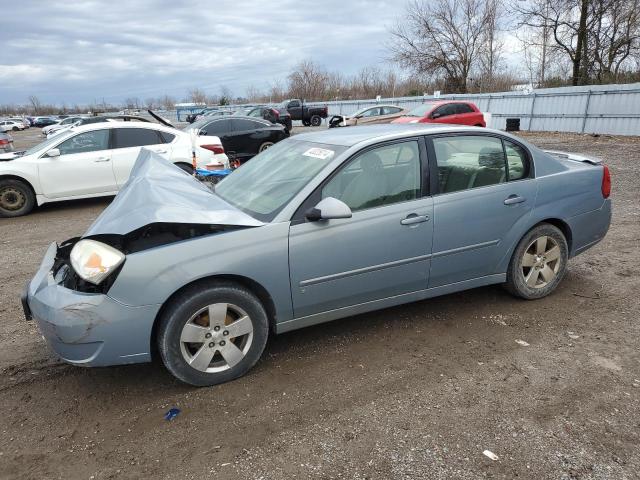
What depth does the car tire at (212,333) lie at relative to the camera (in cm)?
296

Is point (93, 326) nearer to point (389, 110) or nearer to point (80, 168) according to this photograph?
point (80, 168)

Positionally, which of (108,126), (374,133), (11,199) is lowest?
(11,199)

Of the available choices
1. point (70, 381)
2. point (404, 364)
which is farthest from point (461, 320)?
point (70, 381)

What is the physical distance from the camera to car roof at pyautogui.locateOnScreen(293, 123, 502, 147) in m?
3.69

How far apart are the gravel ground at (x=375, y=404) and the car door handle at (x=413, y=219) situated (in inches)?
36.9

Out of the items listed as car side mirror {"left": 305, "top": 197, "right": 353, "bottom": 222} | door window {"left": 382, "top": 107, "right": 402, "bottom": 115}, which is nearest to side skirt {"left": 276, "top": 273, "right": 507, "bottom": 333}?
car side mirror {"left": 305, "top": 197, "right": 353, "bottom": 222}

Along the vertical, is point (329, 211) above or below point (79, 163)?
above

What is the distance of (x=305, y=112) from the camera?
117 ft

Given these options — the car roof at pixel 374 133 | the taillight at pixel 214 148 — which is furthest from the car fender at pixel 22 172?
the car roof at pixel 374 133

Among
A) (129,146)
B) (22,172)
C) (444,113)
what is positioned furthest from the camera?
(444,113)

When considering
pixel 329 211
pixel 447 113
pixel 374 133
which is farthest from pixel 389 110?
pixel 329 211

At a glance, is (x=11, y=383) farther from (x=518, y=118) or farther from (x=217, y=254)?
(x=518, y=118)

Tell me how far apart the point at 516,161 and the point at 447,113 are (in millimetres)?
13150

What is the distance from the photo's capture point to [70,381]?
10.9 feet
